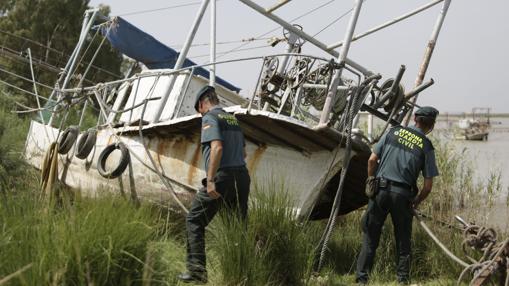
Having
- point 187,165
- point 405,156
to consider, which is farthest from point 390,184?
point 187,165

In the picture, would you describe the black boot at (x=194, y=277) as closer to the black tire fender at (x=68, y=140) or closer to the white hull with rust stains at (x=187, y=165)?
the white hull with rust stains at (x=187, y=165)

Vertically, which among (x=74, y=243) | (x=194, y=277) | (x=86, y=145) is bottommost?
(x=194, y=277)

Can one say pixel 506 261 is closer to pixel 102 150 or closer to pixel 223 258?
pixel 223 258

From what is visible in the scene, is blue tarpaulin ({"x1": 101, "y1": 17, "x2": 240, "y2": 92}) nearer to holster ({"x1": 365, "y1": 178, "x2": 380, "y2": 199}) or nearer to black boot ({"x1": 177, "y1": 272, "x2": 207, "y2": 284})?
holster ({"x1": 365, "y1": 178, "x2": 380, "y2": 199})

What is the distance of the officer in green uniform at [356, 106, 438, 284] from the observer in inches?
231

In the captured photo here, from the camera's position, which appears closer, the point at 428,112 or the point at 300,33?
the point at 428,112

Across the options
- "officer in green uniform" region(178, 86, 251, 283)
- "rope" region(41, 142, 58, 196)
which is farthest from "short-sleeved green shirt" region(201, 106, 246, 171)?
"rope" region(41, 142, 58, 196)

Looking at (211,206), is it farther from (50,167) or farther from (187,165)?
(50,167)

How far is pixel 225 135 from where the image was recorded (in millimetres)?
5488

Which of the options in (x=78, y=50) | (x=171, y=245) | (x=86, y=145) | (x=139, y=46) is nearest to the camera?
(x=171, y=245)

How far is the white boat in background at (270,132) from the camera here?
6.77 m

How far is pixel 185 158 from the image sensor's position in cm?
759

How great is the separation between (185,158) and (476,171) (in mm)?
4296

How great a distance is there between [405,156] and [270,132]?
5.58ft
